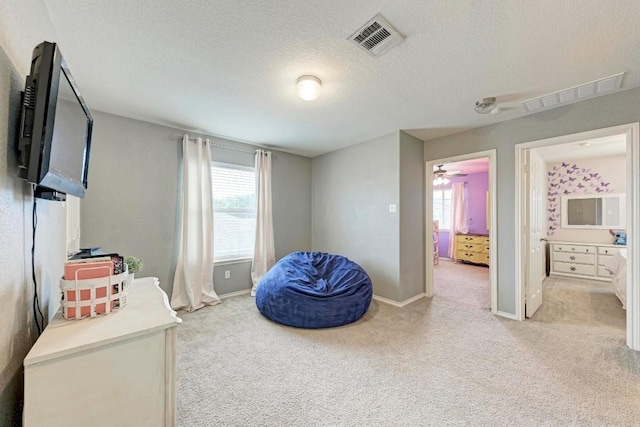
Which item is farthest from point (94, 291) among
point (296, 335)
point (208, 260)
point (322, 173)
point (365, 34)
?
point (322, 173)

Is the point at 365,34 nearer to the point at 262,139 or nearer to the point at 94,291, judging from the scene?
the point at 94,291

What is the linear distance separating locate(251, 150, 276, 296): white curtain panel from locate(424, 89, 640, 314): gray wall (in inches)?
106

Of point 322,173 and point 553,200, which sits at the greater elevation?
point 322,173

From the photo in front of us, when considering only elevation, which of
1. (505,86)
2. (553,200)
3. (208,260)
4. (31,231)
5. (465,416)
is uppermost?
(505,86)

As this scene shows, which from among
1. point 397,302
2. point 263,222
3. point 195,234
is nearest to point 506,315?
point 397,302

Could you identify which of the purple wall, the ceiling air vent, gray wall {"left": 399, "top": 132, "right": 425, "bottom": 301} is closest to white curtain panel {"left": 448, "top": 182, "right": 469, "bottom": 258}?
the purple wall

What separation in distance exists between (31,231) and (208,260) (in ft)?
8.13

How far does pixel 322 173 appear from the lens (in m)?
4.68

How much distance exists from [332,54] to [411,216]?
2496 millimetres

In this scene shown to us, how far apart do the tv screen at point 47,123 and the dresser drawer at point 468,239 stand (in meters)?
7.34

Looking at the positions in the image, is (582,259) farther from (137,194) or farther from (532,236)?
(137,194)

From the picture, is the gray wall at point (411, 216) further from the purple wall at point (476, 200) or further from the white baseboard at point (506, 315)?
the purple wall at point (476, 200)

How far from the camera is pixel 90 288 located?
1.16 m

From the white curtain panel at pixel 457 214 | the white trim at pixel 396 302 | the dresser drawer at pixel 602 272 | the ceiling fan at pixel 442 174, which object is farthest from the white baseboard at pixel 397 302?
the white curtain panel at pixel 457 214
